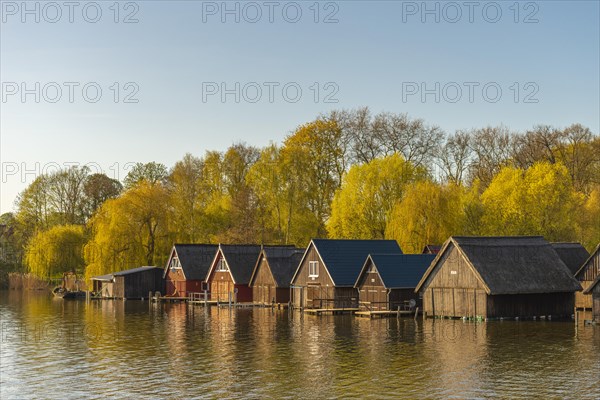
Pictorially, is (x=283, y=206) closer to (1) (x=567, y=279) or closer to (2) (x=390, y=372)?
(1) (x=567, y=279)

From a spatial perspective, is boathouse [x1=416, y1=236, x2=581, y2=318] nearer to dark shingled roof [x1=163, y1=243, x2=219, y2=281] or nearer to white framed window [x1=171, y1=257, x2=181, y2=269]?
dark shingled roof [x1=163, y1=243, x2=219, y2=281]

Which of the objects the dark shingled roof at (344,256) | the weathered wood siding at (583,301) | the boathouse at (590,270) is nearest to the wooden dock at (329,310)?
the dark shingled roof at (344,256)

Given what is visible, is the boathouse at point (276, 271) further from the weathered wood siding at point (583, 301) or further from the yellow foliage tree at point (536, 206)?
the weathered wood siding at point (583, 301)

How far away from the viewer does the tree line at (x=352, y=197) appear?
86312mm

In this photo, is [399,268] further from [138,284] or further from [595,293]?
[138,284]

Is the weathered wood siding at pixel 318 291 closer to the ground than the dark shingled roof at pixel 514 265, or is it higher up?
closer to the ground

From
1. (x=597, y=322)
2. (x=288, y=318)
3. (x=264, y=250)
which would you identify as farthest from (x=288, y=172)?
(x=597, y=322)

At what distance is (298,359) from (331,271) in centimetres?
3026

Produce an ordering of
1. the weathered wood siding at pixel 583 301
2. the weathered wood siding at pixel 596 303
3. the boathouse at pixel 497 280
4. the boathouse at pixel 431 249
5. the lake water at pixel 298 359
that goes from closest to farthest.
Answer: the lake water at pixel 298 359 → the weathered wood siding at pixel 596 303 → the boathouse at pixel 497 280 → the weathered wood siding at pixel 583 301 → the boathouse at pixel 431 249

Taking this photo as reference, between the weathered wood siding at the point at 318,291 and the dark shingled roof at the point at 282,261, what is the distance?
3.21 meters

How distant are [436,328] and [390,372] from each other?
62.5ft

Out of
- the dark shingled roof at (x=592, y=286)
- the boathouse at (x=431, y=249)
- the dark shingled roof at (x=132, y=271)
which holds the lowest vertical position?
the dark shingled roof at (x=592, y=286)

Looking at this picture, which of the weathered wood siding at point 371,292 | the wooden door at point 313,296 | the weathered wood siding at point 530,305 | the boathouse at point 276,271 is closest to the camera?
the weathered wood siding at point 530,305

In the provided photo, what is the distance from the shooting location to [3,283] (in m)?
131
